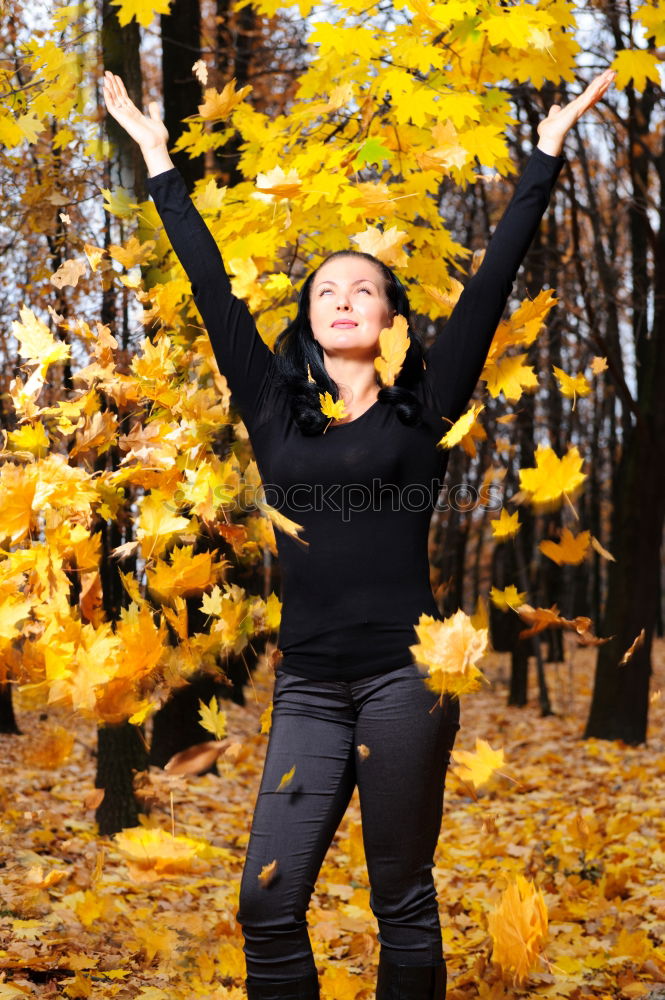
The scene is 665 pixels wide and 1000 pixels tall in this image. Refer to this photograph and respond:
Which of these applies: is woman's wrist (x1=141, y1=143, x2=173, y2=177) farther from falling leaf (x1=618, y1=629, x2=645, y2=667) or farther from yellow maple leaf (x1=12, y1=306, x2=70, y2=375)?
Result: falling leaf (x1=618, y1=629, x2=645, y2=667)

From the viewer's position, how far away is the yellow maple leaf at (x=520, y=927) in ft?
9.20

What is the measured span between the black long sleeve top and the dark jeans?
83 mm

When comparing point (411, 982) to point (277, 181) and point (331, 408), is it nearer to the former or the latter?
point (331, 408)

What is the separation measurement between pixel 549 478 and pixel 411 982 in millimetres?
1342

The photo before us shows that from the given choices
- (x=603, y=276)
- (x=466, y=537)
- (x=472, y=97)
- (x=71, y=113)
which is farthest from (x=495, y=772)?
(x=466, y=537)

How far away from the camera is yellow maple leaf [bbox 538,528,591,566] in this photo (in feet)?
8.75

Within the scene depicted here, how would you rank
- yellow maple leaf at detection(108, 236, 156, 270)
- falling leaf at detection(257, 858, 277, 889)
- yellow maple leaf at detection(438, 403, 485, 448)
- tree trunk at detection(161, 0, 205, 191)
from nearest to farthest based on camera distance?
falling leaf at detection(257, 858, 277, 889), yellow maple leaf at detection(438, 403, 485, 448), yellow maple leaf at detection(108, 236, 156, 270), tree trunk at detection(161, 0, 205, 191)

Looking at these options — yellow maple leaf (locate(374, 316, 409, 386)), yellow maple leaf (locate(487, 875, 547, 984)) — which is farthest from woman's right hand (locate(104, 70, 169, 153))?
yellow maple leaf (locate(487, 875, 547, 984))

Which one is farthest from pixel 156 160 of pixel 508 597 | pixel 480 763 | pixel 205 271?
pixel 480 763

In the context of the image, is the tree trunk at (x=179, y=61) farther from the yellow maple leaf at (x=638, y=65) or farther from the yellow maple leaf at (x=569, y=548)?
the yellow maple leaf at (x=569, y=548)

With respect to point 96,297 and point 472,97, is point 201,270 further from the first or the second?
point 96,297

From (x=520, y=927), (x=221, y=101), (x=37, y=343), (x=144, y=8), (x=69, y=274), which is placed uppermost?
(x=144, y=8)

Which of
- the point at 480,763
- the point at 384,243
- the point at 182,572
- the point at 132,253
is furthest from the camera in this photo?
the point at 132,253

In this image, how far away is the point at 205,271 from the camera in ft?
7.84
